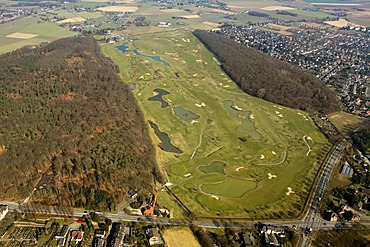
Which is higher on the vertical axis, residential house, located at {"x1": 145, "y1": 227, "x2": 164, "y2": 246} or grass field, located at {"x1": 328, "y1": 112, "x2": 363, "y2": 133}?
residential house, located at {"x1": 145, "y1": 227, "x2": 164, "y2": 246}

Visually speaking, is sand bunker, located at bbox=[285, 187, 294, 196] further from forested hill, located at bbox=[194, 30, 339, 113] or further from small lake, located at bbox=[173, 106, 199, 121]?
forested hill, located at bbox=[194, 30, 339, 113]

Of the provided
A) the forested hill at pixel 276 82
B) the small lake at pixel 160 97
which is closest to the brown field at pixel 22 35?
the small lake at pixel 160 97

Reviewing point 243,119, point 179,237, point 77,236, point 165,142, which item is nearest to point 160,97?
point 243,119

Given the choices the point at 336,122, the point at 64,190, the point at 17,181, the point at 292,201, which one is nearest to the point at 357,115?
the point at 336,122

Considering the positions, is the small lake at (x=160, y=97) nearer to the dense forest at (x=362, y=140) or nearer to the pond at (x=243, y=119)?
the pond at (x=243, y=119)

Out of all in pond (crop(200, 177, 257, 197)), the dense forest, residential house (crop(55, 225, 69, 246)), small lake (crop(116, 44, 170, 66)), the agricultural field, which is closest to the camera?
residential house (crop(55, 225, 69, 246))

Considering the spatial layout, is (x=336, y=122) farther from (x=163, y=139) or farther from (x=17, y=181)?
(x=17, y=181)

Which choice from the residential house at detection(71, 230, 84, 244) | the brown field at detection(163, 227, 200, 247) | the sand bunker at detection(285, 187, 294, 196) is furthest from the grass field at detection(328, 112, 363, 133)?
the residential house at detection(71, 230, 84, 244)
